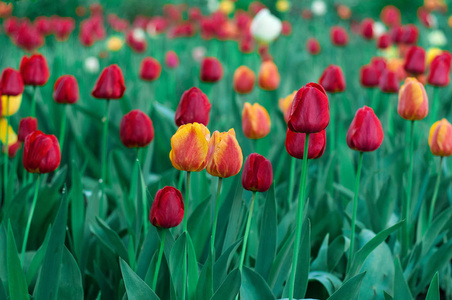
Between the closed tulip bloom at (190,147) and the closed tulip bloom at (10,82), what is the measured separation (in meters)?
0.74

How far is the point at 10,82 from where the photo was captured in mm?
1572

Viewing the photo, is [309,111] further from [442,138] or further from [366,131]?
[442,138]

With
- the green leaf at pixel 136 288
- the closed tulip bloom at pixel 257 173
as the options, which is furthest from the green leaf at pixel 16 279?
the closed tulip bloom at pixel 257 173

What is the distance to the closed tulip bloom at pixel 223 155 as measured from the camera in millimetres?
1087

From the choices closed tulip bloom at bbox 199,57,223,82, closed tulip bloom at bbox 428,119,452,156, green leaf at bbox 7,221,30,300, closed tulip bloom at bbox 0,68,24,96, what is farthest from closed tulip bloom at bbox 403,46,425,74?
green leaf at bbox 7,221,30,300

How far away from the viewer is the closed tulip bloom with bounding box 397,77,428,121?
147cm

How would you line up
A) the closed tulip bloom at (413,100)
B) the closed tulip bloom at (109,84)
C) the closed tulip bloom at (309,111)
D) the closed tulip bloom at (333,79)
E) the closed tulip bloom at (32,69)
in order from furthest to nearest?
1. the closed tulip bloom at (333,79)
2. the closed tulip bloom at (32,69)
3. the closed tulip bloom at (109,84)
4. the closed tulip bloom at (413,100)
5. the closed tulip bloom at (309,111)

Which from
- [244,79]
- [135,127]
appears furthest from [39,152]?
[244,79]

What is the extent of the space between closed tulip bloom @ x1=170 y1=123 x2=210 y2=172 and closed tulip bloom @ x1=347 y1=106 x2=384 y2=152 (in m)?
0.36

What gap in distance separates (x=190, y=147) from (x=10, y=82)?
787 mm

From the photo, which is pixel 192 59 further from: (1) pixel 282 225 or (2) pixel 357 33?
(1) pixel 282 225

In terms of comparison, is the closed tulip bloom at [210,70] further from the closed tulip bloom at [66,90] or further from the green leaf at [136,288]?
the green leaf at [136,288]

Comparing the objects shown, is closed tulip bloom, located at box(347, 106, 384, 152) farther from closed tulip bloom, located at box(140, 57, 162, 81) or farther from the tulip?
closed tulip bloom, located at box(140, 57, 162, 81)

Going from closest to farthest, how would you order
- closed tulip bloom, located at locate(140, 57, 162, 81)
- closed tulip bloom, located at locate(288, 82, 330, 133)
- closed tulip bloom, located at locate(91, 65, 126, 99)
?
closed tulip bloom, located at locate(288, 82, 330, 133) < closed tulip bloom, located at locate(91, 65, 126, 99) < closed tulip bloom, located at locate(140, 57, 162, 81)
